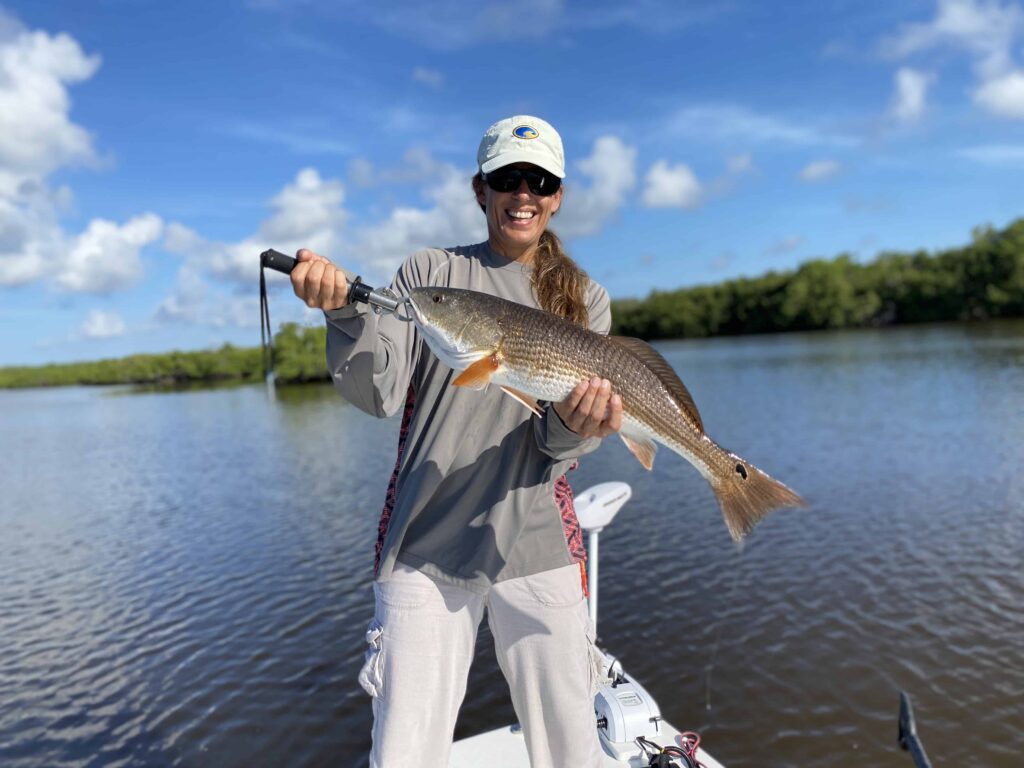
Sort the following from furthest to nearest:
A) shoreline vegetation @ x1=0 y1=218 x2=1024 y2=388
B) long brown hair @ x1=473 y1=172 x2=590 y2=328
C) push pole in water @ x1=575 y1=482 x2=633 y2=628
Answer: shoreline vegetation @ x1=0 y1=218 x2=1024 y2=388 < push pole in water @ x1=575 y1=482 x2=633 y2=628 < long brown hair @ x1=473 y1=172 x2=590 y2=328

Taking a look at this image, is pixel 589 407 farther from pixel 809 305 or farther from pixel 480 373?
pixel 809 305

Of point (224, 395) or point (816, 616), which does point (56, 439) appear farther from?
point (816, 616)

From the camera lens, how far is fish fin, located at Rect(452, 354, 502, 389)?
2598 millimetres

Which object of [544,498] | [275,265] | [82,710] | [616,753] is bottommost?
[82,710]

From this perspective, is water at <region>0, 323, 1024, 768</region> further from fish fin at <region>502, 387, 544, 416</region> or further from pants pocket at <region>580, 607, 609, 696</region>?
fish fin at <region>502, 387, 544, 416</region>

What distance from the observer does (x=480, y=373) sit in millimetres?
2625

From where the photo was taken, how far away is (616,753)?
3.99 m

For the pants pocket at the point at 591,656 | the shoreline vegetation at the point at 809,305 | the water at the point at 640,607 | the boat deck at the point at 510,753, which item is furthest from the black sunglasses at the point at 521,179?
the shoreline vegetation at the point at 809,305

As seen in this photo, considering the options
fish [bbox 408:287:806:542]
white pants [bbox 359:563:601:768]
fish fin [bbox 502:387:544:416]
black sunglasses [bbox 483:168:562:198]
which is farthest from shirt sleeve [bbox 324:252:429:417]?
black sunglasses [bbox 483:168:562:198]

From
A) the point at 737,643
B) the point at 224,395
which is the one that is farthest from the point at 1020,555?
the point at 224,395

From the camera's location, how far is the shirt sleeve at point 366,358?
244 cm

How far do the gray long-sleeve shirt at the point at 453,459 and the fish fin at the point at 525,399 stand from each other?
45mm

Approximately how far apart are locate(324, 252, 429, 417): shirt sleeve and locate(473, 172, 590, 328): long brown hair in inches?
28.8

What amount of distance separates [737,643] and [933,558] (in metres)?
3.99
